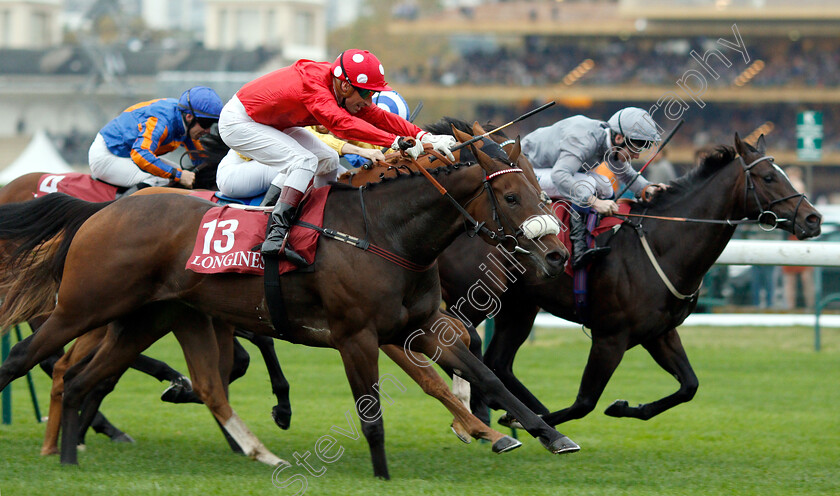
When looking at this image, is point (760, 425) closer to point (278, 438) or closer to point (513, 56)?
point (278, 438)

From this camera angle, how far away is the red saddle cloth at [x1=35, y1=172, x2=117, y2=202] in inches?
267

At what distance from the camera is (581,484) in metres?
5.00

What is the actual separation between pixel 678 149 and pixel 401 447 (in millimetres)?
30203

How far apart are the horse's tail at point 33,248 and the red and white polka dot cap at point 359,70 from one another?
1.52 meters

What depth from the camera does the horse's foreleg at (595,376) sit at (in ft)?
19.1

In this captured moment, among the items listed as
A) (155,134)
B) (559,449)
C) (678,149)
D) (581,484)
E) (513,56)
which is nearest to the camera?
(559,449)

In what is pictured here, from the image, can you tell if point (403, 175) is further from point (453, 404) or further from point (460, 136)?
point (453, 404)

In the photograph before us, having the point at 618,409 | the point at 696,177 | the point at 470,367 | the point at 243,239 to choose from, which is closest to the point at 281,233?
the point at 243,239

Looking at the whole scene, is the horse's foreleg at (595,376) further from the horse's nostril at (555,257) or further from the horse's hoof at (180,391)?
the horse's hoof at (180,391)

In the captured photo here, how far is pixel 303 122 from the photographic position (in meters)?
5.27

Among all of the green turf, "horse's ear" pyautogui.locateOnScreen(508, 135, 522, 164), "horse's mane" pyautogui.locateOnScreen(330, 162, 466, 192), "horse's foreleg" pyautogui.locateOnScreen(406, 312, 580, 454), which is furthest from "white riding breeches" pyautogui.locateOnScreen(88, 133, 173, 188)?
"horse's ear" pyautogui.locateOnScreen(508, 135, 522, 164)

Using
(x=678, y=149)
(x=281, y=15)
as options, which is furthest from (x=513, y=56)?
(x=281, y=15)

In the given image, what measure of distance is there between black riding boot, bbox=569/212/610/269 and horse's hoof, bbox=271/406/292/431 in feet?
6.24

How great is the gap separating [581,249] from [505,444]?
5.15 ft
